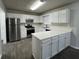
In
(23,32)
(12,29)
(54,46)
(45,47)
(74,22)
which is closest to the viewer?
(45,47)

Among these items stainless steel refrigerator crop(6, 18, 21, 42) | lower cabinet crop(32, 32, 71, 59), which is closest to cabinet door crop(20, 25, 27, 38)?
stainless steel refrigerator crop(6, 18, 21, 42)

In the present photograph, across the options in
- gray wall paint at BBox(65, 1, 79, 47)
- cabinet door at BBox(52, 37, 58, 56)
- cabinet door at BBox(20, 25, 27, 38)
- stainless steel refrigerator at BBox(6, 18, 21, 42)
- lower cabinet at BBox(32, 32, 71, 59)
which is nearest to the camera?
lower cabinet at BBox(32, 32, 71, 59)

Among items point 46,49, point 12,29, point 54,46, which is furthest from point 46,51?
point 12,29

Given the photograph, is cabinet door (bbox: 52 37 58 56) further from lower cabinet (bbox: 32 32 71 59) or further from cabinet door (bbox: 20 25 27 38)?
cabinet door (bbox: 20 25 27 38)

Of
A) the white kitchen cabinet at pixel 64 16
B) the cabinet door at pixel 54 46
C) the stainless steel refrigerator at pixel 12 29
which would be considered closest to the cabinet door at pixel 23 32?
the stainless steel refrigerator at pixel 12 29

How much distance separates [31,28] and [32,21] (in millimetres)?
729

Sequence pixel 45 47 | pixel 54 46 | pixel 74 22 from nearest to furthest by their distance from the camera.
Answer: pixel 45 47 < pixel 54 46 < pixel 74 22

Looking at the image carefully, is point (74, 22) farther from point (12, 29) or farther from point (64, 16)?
point (12, 29)

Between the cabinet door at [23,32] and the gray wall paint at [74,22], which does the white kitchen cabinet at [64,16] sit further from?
the cabinet door at [23,32]

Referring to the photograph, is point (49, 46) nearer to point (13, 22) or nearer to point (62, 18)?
point (62, 18)

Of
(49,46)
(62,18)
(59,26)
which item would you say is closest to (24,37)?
(59,26)

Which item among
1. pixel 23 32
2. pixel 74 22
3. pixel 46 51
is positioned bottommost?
pixel 46 51

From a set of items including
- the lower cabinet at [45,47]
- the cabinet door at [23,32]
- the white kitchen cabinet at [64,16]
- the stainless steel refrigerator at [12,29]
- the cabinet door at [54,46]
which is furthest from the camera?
the cabinet door at [23,32]

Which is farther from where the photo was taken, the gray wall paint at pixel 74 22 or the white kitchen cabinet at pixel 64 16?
the white kitchen cabinet at pixel 64 16
